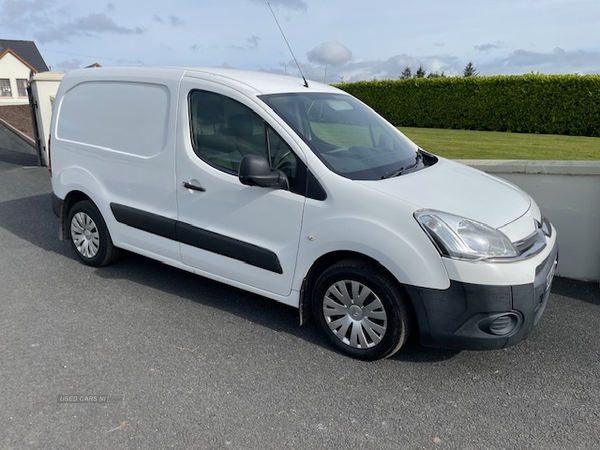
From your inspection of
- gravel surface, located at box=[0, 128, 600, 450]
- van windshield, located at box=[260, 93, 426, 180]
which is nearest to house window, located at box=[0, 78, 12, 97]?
gravel surface, located at box=[0, 128, 600, 450]

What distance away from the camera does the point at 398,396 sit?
3.03 m

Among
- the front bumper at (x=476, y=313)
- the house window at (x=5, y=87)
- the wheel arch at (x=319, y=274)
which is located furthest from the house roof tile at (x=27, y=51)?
the front bumper at (x=476, y=313)

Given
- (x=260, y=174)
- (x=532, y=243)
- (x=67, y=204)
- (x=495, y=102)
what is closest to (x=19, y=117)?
(x=67, y=204)

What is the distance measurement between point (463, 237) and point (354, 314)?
892 mm

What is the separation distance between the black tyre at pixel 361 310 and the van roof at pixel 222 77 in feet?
5.01

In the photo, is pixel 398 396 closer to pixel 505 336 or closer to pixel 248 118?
pixel 505 336

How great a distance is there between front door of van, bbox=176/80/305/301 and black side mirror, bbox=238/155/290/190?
71 mm

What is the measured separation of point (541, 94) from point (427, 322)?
1795 cm

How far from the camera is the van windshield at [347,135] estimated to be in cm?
355

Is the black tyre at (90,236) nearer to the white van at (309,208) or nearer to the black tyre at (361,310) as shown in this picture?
the white van at (309,208)

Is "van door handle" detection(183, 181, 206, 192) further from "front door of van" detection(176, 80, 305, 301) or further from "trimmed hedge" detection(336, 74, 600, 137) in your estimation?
"trimmed hedge" detection(336, 74, 600, 137)

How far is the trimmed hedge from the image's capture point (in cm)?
1767

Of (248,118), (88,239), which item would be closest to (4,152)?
(88,239)

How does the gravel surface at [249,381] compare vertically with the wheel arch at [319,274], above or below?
below
